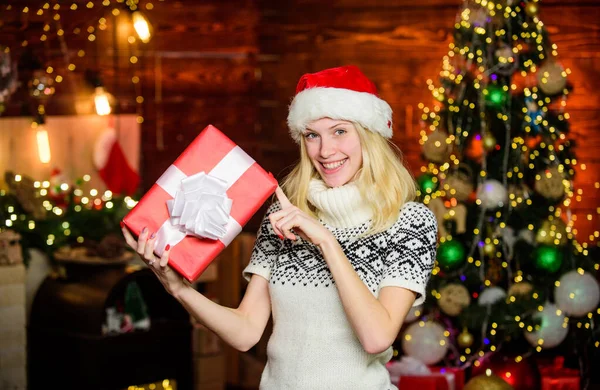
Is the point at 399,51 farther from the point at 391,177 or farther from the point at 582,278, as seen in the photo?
the point at 391,177

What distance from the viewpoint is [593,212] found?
5.03 m

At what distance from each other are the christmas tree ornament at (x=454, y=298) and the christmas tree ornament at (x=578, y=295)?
43cm

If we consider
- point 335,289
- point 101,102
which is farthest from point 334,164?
point 101,102

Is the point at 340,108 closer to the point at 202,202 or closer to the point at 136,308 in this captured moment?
the point at 202,202

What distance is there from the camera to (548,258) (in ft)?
13.3

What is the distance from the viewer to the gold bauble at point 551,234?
13.6 ft

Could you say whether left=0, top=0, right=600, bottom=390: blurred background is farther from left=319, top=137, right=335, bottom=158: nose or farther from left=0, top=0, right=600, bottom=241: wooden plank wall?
left=319, top=137, right=335, bottom=158: nose

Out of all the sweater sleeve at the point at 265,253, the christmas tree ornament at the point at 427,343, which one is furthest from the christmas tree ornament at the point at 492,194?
the sweater sleeve at the point at 265,253

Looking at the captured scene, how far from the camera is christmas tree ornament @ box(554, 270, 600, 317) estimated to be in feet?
13.2

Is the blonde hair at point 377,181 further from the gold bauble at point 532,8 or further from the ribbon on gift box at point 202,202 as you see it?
the gold bauble at point 532,8

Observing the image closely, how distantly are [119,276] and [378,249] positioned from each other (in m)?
2.37

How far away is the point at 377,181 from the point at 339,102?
0.74ft

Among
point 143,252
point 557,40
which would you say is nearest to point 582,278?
point 557,40

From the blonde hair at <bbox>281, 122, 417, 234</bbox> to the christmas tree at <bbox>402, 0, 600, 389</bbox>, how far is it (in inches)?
→ 78.2
